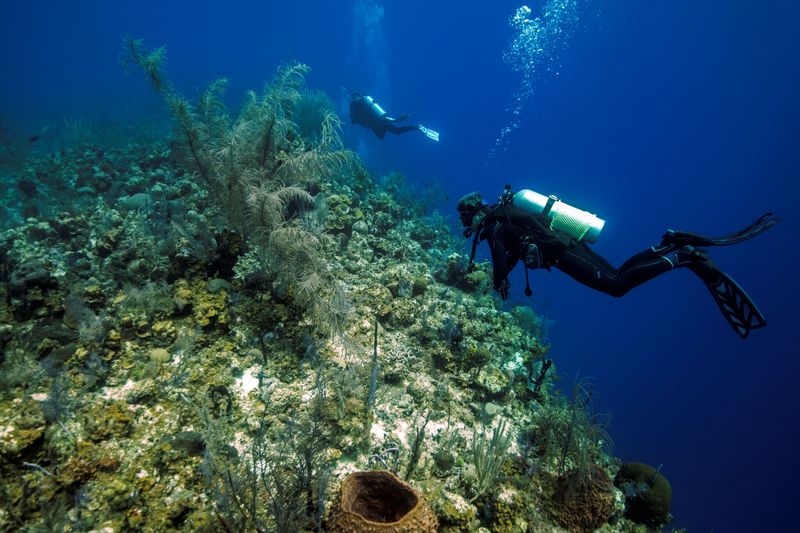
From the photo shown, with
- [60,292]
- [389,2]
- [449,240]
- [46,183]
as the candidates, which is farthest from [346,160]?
[389,2]

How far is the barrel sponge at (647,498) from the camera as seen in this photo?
4.42 metres

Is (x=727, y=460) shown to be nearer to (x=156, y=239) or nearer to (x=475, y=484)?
(x=475, y=484)

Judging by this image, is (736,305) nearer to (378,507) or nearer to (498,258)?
(498,258)

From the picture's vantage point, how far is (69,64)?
293ft

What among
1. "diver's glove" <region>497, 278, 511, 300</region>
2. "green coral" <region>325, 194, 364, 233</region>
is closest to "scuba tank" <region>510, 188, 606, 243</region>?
"diver's glove" <region>497, 278, 511, 300</region>

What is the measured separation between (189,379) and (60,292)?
2.39 meters

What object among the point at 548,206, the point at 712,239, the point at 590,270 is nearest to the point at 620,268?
the point at 590,270

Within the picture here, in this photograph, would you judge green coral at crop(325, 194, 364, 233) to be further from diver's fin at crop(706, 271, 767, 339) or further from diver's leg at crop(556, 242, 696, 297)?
diver's fin at crop(706, 271, 767, 339)

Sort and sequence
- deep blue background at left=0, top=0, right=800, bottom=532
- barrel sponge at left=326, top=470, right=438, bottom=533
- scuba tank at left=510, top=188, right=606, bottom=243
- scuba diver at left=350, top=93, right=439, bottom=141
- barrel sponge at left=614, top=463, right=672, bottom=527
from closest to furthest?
1. barrel sponge at left=326, top=470, right=438, bottom=533
2. barrel sponge at left=614, top=463, right=672, bottom=527
3. scuba tank at left=510, top=188, right=606, bottom=243
4. scuba diver at left=350, top=93, right=439, bottom=141
5. deep blue background at left=0, top=0, right=800, bottom=532

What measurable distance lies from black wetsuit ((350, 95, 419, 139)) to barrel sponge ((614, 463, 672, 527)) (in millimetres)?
16233

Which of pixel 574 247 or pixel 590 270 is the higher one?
pixel 574 247

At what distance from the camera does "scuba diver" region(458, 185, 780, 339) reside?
5504 mm

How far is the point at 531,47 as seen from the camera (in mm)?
108812

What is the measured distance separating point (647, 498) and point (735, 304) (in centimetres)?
333
